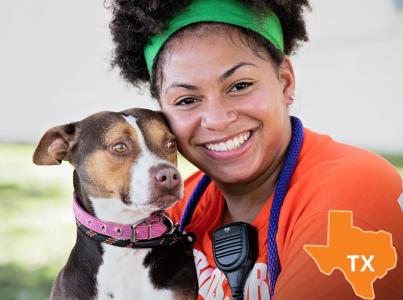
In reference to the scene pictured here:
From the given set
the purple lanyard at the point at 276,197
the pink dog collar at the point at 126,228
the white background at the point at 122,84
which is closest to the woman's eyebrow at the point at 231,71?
the purple lanyard at the point at 276,197

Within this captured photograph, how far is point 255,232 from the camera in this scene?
7.61 feet

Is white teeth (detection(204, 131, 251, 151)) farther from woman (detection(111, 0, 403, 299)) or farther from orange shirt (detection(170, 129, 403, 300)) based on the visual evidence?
orange shirt (detection(170, 129, 403, 300))

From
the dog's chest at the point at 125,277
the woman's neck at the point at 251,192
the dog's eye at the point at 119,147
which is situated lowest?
the dog's chest at the point at 125,277

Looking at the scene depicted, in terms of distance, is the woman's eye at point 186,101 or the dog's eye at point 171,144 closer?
the woman's eye at point 186,101

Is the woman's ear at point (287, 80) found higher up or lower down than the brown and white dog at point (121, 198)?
higher up

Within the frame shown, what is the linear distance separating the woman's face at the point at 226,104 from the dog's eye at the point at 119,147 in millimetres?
226

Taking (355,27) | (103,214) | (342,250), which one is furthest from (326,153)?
(355,27)

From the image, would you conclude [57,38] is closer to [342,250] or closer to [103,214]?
[103,214]

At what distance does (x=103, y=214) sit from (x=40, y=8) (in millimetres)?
9470

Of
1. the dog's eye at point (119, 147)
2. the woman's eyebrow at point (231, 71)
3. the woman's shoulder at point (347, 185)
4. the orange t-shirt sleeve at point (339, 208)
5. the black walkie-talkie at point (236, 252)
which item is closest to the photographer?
the orange t-shirt sleeve at point (339, 208)

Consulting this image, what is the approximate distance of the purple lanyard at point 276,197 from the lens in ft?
6.86

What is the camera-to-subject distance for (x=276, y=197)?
7.33ft

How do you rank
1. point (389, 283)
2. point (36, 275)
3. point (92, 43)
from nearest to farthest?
point (389, 283)
point (36, 275)
point (92, 43)

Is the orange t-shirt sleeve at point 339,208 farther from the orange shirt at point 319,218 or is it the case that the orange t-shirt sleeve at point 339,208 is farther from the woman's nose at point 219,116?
the woman's nose at point 219,116
